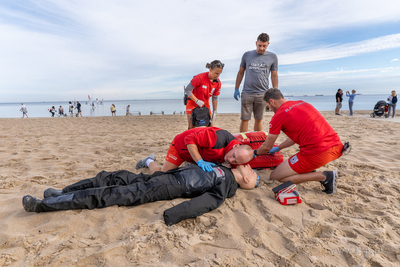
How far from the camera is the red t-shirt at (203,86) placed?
4.60 m

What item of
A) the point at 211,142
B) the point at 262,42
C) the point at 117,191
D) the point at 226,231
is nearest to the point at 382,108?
the point at 262,42

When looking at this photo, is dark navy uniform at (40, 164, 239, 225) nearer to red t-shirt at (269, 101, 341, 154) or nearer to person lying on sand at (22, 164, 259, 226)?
person lying on sand at (22, 164, 259, 226)

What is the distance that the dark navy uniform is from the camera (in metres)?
2.21

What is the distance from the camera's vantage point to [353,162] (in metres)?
3.93

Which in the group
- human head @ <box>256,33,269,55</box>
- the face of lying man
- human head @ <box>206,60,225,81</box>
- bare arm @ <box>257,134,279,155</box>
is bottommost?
the face of lying man

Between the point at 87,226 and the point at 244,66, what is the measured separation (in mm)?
4348

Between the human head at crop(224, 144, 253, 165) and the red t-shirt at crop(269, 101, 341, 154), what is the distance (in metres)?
0.51

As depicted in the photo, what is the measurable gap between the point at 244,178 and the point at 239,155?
0.34m

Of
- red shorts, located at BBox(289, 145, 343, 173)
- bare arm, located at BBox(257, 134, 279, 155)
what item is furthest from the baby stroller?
bare arm, located at BBox(257, 134, 279, 155)

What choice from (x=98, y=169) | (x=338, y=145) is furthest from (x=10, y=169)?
(x=338, y=145)

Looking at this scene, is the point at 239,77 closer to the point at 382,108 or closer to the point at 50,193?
the point at 50,193

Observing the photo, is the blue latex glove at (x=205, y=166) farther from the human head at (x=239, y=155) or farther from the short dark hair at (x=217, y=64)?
the short dark hair at (x=217, y=64)

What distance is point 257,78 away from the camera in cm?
469

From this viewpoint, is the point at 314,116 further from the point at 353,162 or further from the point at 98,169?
the point at 98,169
